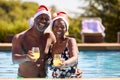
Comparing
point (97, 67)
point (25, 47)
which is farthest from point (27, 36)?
point (97, 67)

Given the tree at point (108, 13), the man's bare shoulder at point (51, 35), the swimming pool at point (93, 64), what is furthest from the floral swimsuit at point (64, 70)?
the tree at point (108, 13)

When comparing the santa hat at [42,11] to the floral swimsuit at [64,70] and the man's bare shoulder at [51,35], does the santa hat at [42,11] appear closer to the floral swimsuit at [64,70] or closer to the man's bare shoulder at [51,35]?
the man's bare shoulder at [51,35]

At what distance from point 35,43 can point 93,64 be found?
4.19 m

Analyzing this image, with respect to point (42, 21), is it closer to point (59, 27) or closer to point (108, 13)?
point (59, 27)

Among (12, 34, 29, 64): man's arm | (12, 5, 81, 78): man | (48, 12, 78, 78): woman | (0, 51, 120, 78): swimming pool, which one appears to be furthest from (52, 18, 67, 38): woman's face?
(0, 51, 120, 78): swimming pool

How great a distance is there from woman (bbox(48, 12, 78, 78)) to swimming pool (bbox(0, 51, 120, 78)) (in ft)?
6.57

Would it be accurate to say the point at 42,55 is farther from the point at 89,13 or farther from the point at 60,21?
the point at 89,13

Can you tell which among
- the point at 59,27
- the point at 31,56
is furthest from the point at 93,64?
the point at 31,56

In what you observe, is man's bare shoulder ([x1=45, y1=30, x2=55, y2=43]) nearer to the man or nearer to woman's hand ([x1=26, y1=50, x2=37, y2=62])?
the man

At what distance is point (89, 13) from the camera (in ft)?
Result: 82.5

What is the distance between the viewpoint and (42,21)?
21.3 ft

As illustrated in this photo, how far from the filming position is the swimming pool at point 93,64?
9.15 metres

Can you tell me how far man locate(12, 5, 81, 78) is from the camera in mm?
6473

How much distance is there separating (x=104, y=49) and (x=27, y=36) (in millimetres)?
6405
